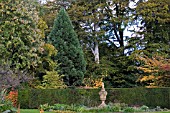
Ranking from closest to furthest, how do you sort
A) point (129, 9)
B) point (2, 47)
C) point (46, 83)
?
1. point (2, 47)
2. point (46, 83)
3. point (129, 9)

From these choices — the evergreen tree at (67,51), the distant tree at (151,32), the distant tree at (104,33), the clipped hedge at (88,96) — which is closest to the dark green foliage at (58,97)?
the clipped hedge at (88,96)

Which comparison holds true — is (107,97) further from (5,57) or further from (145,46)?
(145,46)

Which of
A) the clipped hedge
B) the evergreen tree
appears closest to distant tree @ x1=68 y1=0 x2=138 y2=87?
the evergreen tree

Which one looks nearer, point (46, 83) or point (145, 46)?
point (46, 83)

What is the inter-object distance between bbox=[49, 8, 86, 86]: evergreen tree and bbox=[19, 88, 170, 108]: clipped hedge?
567cm

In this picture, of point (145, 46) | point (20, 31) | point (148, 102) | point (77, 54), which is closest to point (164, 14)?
point (145, 46)

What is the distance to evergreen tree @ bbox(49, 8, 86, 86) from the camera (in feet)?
78.6

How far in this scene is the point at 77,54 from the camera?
2467cm

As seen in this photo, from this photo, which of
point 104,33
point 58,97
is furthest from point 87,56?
point 58,97

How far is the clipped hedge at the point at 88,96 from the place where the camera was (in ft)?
58.4

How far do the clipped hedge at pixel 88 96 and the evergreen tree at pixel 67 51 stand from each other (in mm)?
5670

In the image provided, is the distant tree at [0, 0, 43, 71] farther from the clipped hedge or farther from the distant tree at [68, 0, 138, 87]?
the distant tree at [68, 0, 138, 87]

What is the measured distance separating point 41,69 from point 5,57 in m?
3.21

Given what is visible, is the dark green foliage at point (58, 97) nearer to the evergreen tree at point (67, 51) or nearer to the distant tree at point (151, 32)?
the evergreen tree at point (67, 51)
